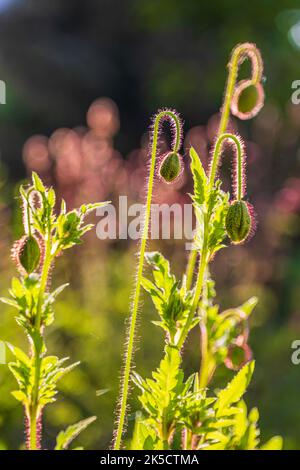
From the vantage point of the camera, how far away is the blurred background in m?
2.29

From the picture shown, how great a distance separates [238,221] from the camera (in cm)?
91

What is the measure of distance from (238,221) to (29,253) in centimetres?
28

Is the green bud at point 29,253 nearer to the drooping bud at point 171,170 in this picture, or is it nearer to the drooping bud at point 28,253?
the drooping bud at point 28,253

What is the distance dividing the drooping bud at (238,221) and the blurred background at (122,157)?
385mm

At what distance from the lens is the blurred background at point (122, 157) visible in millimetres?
2295

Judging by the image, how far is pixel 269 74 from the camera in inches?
278

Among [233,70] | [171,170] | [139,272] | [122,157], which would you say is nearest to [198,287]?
[139,272]

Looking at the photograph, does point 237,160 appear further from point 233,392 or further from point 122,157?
point 122,157

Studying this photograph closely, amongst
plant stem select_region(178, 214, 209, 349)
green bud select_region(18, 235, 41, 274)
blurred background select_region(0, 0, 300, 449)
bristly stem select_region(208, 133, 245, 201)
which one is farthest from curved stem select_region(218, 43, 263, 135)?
blurred background select_region(0, 0, 300, 449)

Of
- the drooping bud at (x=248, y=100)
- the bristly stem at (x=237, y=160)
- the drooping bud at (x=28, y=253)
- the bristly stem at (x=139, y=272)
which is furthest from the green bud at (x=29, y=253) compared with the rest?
the drooping bud at (x=248, y=100)

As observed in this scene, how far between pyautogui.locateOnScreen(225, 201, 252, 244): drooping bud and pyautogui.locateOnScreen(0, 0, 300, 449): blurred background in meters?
0.38

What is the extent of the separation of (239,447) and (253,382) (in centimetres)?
184

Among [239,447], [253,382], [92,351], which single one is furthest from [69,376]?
[239,447]
